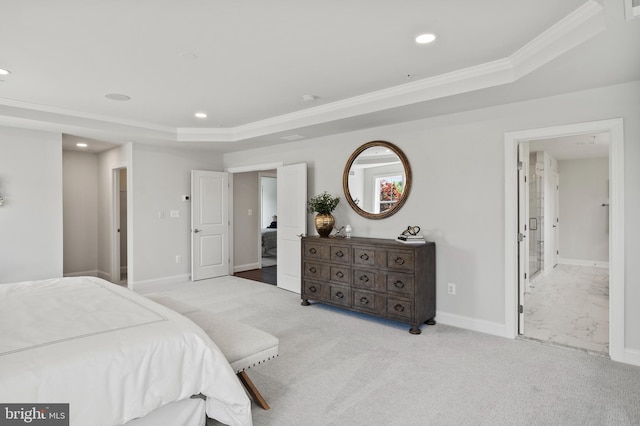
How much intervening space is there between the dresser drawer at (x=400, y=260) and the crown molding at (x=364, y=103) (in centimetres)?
150

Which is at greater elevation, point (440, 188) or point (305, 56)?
point (305, 56)

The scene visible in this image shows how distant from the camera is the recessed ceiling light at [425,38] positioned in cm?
249

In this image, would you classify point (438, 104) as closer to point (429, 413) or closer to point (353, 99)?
point (353, 99)

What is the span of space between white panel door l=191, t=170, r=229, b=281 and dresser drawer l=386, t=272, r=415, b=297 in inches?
146

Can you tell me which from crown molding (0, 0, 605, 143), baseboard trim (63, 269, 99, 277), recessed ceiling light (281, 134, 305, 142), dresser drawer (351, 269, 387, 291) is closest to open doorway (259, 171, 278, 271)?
baseboard trim (63, 269, 99, 277)

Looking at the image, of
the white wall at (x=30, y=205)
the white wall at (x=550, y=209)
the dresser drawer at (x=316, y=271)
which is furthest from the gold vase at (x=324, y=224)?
the white wall at (x=550, y=209)

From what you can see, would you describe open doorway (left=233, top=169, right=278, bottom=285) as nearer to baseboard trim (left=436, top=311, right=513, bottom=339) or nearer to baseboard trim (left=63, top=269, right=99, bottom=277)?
baseboard trim (left=63, top=269, right=99, bottom=277)

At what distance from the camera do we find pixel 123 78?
331 cm

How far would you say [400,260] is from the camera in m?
3.68

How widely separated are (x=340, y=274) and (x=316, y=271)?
15.6 inches

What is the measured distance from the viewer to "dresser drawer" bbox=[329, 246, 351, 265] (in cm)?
416

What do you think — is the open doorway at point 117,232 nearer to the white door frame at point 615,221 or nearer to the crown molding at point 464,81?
the crown molding at point 464,81

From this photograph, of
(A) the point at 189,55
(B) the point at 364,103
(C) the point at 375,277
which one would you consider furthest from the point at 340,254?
(A) the point at 189,55

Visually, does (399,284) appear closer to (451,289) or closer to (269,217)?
(451,289)
